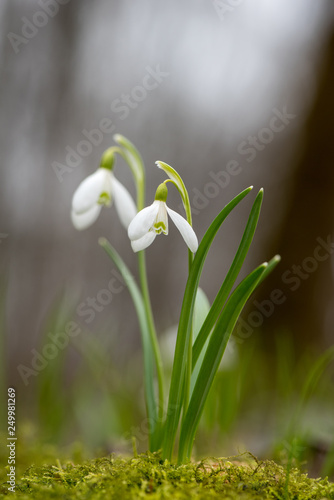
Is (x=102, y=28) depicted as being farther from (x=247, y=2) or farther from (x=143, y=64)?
(x=247, y=2)

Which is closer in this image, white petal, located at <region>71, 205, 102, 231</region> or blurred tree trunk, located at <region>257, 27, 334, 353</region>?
white petal, located at <region>71, 205, 102, 231</region>

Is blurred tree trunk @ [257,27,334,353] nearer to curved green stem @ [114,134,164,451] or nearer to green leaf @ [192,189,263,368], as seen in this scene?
curved green stem @ [114,134,164,451]

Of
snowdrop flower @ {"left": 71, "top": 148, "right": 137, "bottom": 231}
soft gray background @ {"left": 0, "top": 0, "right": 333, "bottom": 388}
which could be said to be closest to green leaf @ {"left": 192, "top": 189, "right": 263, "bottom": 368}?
snowdrop flower @ {"left": 71, "top": 148, "right": 137, "bottom": 231}

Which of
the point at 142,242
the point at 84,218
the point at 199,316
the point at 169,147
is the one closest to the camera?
the point at 142,242

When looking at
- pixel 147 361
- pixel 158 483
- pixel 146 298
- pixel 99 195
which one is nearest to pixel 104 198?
pixel 99 195

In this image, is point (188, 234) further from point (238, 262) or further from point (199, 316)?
point (199, 316)

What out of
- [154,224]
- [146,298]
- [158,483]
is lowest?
[158,483]

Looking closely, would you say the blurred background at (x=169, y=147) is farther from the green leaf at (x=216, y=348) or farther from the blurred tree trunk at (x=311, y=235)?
the green leaf at (x=216, y=348)
